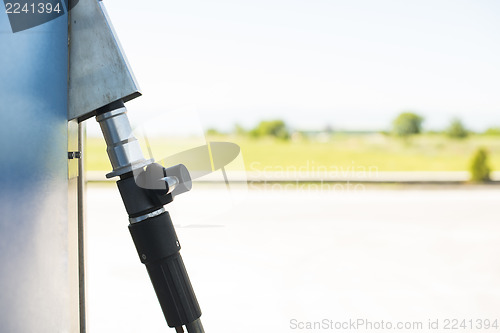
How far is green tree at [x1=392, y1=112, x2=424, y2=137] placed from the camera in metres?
11.7

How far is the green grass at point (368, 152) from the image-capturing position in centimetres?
1104

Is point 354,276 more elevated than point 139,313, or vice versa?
point 139,313

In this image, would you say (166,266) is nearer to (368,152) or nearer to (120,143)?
(120,143)

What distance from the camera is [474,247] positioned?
13.9ft

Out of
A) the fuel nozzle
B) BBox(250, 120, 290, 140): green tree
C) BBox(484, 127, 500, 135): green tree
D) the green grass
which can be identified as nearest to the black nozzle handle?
the fuel nozzle

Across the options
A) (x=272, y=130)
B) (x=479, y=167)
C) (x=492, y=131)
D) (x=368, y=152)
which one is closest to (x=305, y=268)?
(x=479, y=167)

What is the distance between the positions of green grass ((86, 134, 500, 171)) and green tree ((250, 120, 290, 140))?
0.12m

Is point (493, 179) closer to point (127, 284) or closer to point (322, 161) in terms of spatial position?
point (322, 161)

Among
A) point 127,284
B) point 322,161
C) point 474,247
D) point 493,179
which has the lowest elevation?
point 493,179

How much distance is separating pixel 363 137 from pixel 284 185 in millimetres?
2853

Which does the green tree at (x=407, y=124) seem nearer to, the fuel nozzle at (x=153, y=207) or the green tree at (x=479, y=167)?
the green tree at (x=479, y=167)

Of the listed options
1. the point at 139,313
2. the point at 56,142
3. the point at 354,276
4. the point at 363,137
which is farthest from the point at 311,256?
the point at 363,137

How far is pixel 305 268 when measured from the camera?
3508 mm

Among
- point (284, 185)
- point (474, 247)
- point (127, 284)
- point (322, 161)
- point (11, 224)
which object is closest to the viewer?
point (11, 224)
